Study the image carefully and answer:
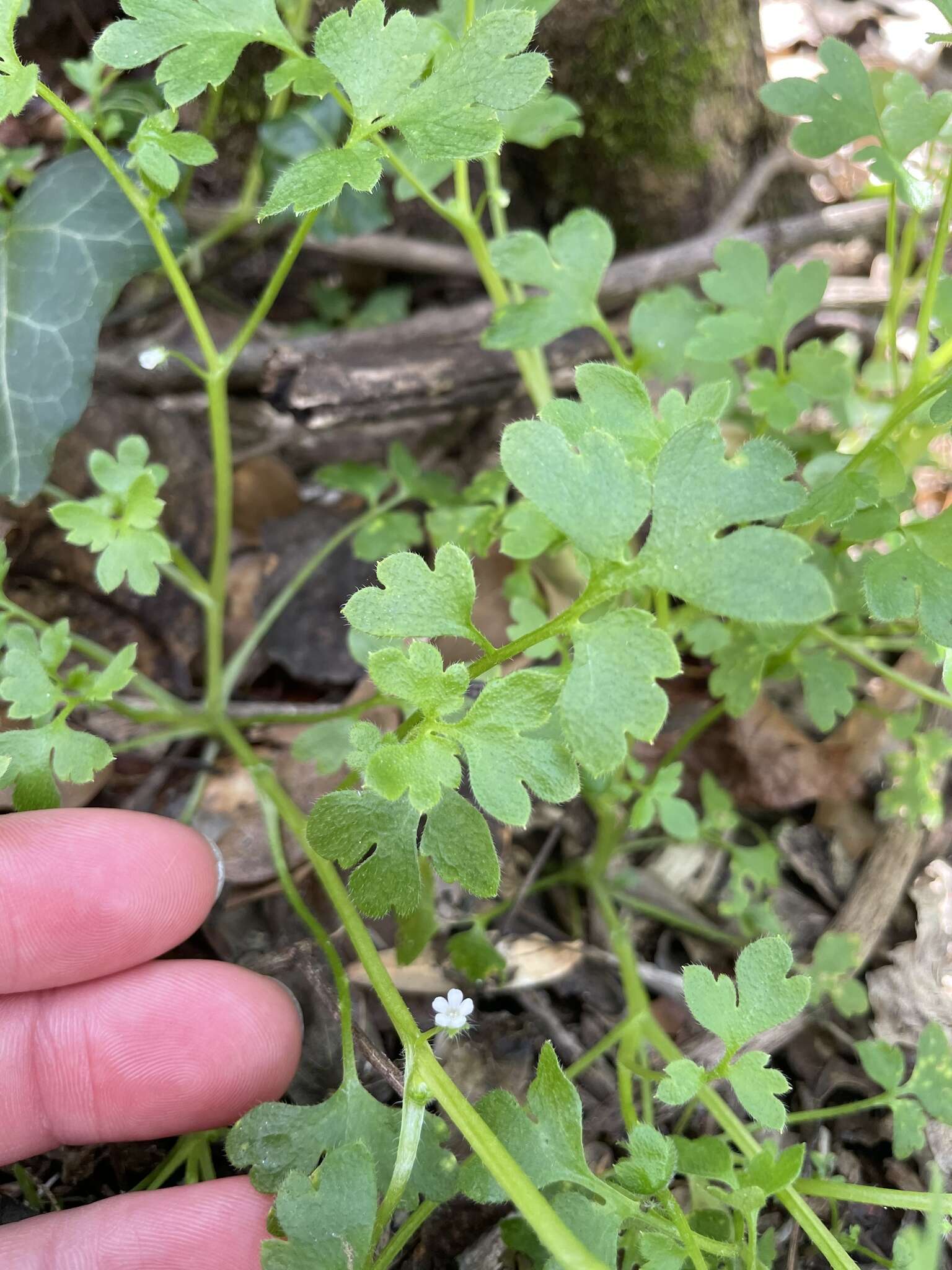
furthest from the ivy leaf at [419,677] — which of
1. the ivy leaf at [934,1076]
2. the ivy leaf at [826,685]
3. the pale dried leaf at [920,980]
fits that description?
the pale dried leaf at [920,980]

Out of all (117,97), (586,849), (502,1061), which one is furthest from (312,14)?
(502,1061)

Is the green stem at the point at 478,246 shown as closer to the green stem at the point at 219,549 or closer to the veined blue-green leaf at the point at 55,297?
the green stem at the point at 219,549

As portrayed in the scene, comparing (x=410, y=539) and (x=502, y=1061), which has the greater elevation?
(x=410, y=539)

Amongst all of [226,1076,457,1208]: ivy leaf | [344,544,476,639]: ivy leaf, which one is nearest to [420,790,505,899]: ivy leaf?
[344,544,476,639]: ivy leaf

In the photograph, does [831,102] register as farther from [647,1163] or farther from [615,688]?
[647,1163]

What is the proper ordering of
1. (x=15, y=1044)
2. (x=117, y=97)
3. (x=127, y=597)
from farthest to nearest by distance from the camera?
(x=127, y=597) < (x=117, y=97) < (x=15, y=1044)

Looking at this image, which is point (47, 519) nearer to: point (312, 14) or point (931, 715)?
point (312, 14)
